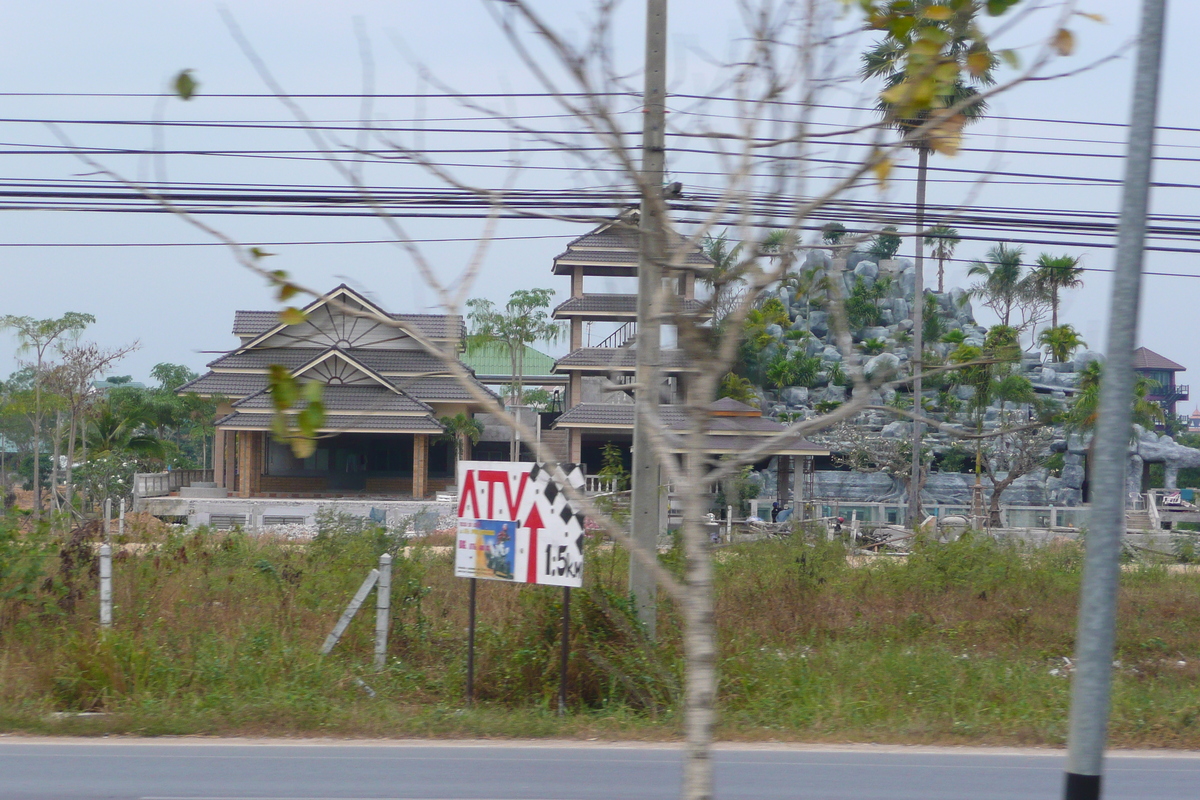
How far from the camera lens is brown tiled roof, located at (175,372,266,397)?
3794 cm

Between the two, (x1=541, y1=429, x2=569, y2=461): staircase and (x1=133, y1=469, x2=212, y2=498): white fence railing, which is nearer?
(x1=133, y1=469, x2=212, y2=498): white fence railing

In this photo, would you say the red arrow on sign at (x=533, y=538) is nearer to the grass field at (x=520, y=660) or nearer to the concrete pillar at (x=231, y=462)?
the grass field at (x=520, y=660)

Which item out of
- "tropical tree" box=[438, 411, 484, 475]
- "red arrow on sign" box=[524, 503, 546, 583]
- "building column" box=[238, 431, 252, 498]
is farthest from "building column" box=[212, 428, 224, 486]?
"red arrow on sign" box=[524, 503, 546, 583]

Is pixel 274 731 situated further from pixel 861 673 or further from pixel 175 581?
pixel 861 673

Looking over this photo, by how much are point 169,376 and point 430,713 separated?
54.0m

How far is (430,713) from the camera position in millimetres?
9133

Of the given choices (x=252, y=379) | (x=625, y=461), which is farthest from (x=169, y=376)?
(x=625, y=461)

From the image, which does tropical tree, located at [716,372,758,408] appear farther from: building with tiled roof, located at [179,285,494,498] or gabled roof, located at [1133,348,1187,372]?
gabled roof, located at [1133,348,1187,372]

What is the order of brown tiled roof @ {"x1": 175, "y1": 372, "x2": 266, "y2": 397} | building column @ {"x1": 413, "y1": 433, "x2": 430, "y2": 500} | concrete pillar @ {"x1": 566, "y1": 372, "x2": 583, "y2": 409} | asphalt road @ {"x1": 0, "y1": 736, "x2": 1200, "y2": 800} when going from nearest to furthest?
1. asphalt road @ {"x1": 0, "y1": 736, "x2": 1200, "y2": 800}
2. building column @ {"x1": 413, "y1": 433, "x2": 430, "y2": 500}
3. brown tiled roof @ {"x1": 175, "y1": 372, "x2": 266, "y2": 397}
4. concrete pillar @ {"x1": 566, "y1": 372, "x2": 583, "y2": 409}

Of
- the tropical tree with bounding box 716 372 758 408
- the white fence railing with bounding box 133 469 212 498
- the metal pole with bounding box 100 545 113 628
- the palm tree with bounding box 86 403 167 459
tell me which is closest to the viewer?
the metal pole with bounding box 100 545 113 628

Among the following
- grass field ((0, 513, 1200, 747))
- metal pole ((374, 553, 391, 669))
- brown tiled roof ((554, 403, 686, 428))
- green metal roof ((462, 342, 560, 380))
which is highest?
green metal roof ((462, 342, 560, 380))

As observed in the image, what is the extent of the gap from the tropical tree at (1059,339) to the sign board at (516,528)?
1669 inches

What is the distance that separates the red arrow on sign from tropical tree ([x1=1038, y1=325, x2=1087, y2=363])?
1670 inches

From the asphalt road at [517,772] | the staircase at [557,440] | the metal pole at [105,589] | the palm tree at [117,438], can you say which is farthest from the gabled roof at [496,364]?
the asphalt road at [517,772]
